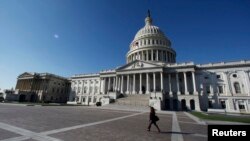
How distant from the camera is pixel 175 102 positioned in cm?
4434

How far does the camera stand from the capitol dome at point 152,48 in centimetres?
6325

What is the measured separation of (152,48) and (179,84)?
22.6 meters

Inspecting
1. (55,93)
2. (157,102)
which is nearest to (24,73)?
(55,93)

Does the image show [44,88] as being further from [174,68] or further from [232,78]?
[232,78]

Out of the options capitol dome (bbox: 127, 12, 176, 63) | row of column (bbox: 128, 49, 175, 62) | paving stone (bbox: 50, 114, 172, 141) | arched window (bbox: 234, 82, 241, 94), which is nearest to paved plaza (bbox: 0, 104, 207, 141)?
paving stone (bbox: 50, 114, 172, 141)

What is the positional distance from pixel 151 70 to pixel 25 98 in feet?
213

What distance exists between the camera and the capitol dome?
6325 centimetres

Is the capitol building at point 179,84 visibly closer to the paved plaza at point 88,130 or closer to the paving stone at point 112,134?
the paved plaza at point 88,130

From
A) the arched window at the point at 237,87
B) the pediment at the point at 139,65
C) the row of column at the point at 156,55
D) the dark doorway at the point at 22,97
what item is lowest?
the dark doorway at the point at 22,97

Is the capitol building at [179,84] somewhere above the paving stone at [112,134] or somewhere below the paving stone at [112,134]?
above

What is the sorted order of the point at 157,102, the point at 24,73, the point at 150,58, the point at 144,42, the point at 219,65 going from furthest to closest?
the point at 24,73 < the point at 144,42 < the point at 150,58 < the point at 219,65 < the point at 157,102

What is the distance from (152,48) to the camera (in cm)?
6344

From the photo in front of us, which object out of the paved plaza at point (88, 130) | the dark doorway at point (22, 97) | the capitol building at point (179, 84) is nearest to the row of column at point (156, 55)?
the capitol building at point (179, 84)

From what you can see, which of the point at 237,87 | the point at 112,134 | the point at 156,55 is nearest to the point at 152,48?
the point at 156,55
